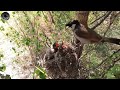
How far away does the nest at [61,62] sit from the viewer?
1.78m

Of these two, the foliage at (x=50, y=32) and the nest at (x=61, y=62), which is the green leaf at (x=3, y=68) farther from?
the nest at (x=61, y=62)

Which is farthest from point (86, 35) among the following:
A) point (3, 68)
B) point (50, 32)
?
point (3, 68)

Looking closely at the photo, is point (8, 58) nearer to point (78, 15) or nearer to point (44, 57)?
point (44, 57)

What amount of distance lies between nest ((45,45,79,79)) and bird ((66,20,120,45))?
25 centimetres

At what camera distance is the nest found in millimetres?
1775

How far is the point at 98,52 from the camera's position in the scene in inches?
68.1

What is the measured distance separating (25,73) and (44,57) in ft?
0.87

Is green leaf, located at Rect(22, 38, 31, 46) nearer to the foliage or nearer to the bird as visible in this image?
the foliage

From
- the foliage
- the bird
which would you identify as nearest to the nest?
the foliage

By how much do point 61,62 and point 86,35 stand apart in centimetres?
42

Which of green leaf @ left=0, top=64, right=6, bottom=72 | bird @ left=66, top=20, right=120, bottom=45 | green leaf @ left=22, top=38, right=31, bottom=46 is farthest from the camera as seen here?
green leaf @ left=22, top=38, right=31, bottom=46

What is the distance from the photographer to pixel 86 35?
1.53m

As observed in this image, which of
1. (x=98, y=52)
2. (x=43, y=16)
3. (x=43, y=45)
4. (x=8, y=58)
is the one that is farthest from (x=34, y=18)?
(x=98, y=52)
